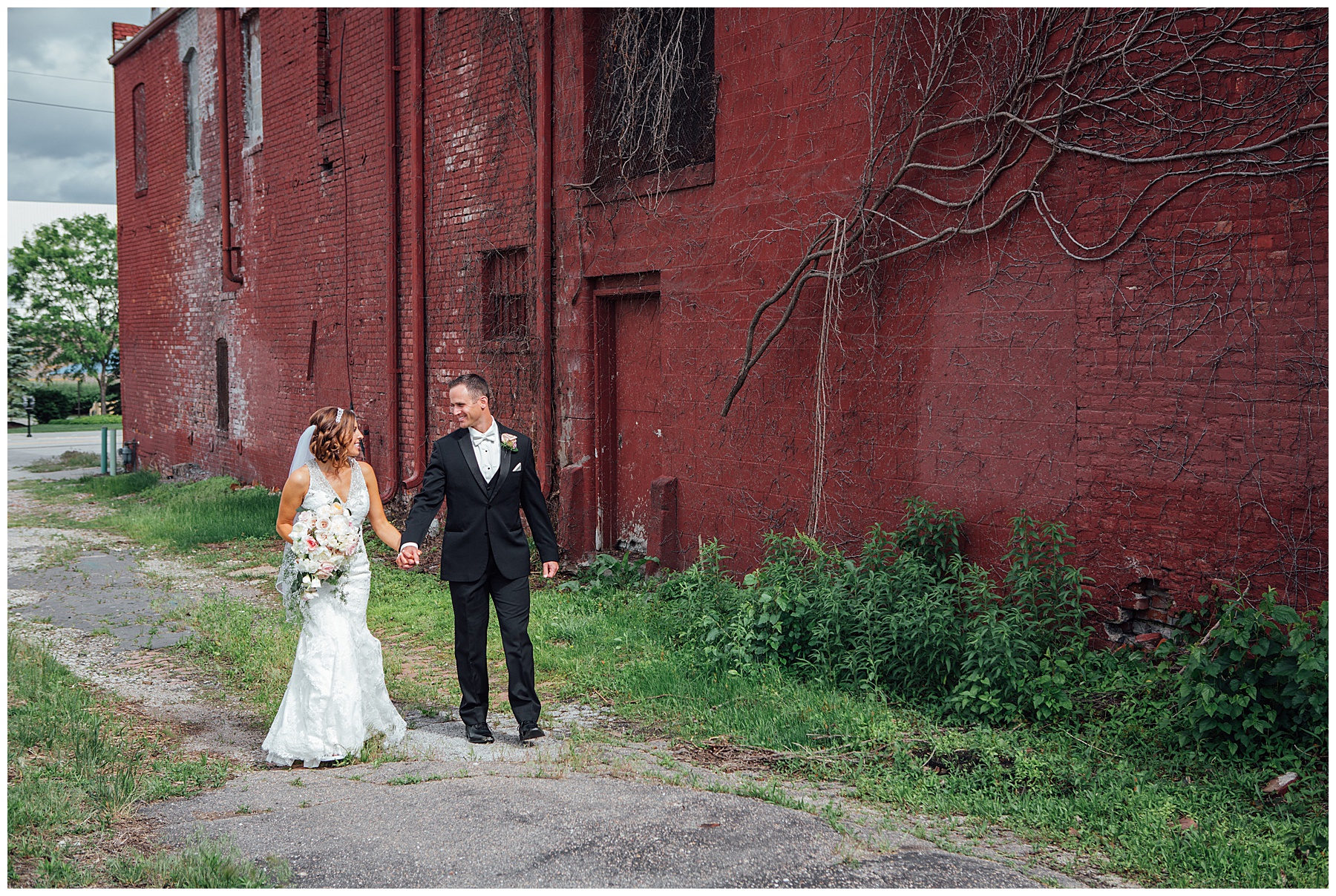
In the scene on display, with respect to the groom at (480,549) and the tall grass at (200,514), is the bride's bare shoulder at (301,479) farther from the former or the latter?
the tall grass at (200,514)

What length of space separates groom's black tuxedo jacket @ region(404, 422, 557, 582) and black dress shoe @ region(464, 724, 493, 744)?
2.70ft

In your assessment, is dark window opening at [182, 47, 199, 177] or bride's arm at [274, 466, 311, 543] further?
dark window opening at [182, 47, 199, 177]

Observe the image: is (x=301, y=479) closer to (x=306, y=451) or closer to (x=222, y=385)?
(x=306, y=451)

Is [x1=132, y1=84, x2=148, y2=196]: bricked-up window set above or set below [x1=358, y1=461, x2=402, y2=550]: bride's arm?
above

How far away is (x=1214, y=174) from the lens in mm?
5562

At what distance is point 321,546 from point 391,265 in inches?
317

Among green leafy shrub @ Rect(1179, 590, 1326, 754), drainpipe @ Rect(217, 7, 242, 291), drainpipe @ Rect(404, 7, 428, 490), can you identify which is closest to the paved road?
drainpipe @ Rect(217, 7, 242, 291)

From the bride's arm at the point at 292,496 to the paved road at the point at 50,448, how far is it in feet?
60.8

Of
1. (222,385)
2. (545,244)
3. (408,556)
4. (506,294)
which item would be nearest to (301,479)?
(408,556)

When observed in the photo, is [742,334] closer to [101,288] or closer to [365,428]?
[365,428]

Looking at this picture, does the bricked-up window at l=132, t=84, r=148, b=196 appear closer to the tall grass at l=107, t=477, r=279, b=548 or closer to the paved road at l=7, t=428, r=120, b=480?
the paved road at l=7, t=428, r=120, b=480

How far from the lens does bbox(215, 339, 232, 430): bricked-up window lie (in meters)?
18.4

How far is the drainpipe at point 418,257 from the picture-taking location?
1248cm

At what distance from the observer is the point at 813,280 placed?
25.7 ft
